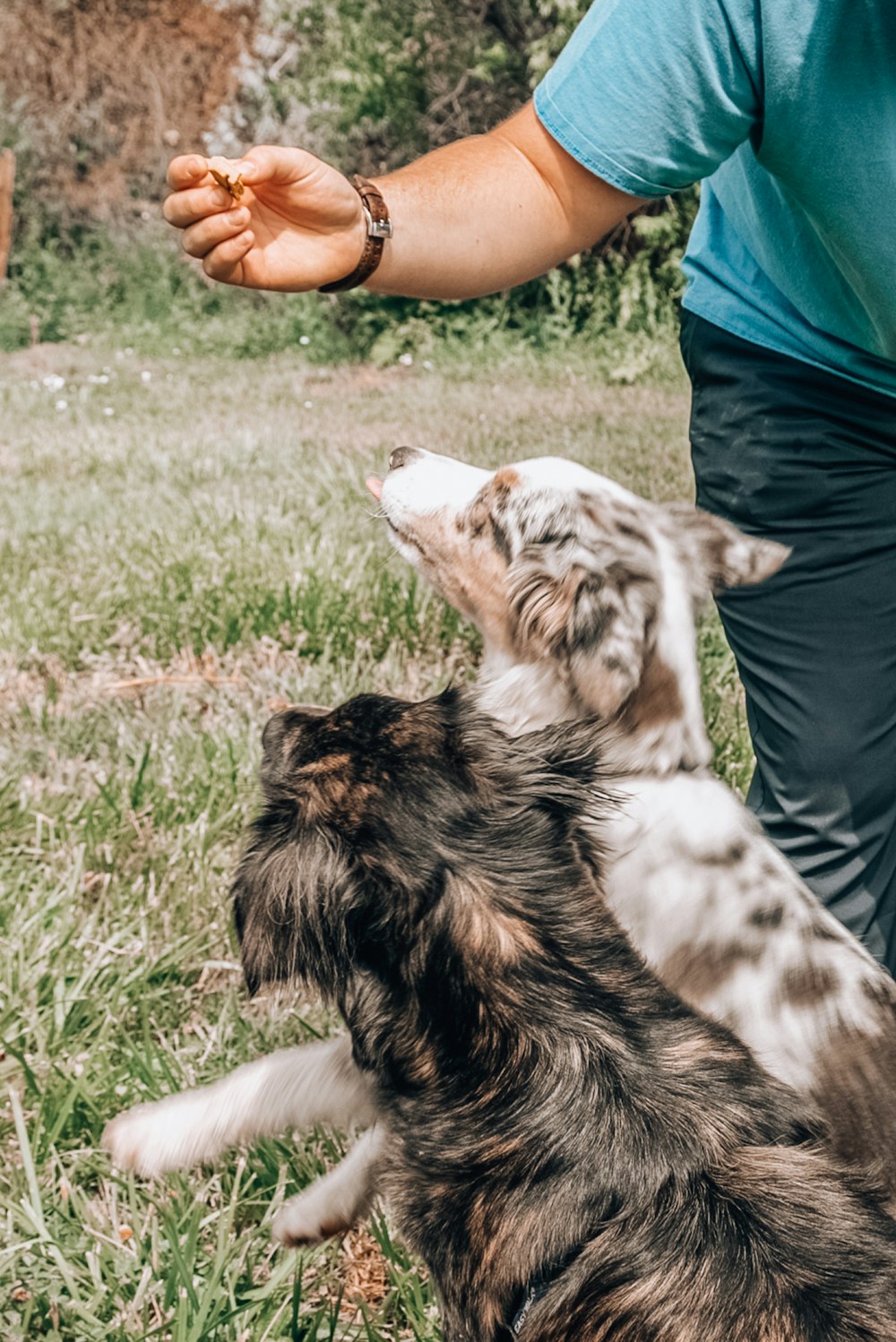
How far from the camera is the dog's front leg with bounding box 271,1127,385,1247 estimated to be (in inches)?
89.4

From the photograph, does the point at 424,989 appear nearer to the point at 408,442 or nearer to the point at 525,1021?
the point at 525,1021

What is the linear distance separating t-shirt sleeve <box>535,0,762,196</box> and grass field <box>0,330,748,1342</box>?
159 cm

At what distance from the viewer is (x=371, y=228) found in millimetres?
2365

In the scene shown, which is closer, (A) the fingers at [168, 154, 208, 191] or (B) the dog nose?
(A) the fingers at [168, 154, 208, 191]

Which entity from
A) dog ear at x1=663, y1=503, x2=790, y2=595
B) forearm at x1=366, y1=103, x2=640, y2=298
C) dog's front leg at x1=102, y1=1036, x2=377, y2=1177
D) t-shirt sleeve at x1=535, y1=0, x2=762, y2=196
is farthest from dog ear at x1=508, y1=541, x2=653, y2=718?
dog's front leg at x1=102, y1=1036, x2=377, y2=1177

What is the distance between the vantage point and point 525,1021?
158 cm

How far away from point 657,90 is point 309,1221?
2.09 meters

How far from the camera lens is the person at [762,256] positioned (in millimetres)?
2178

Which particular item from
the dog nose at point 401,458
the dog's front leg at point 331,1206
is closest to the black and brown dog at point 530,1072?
the dog's front leg at point 331,1206

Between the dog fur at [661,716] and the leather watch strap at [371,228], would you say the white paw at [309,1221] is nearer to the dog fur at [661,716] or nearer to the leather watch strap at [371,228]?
the dog fur at [661,716]

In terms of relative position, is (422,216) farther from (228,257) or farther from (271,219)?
(228,257)

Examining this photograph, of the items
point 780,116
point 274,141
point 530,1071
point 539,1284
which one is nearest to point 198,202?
point 780,116

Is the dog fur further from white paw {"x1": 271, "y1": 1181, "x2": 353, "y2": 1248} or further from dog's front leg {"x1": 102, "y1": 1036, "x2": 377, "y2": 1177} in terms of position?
white paw {"x1": 271, "y1": 1181, "x2": 353, "y2": 1248}

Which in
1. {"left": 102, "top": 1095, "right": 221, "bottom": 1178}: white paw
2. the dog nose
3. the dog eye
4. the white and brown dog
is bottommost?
{"left": 102, "top": 1095, "right": 221, "bottom": 1178}: white paw
